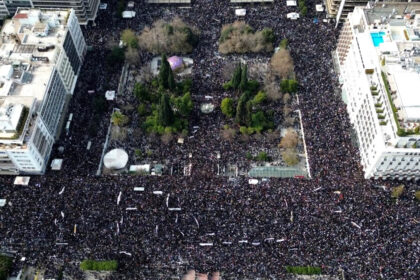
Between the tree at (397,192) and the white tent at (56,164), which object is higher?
the white tent at (56,164)

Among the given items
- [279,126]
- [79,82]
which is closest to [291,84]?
[279,126]

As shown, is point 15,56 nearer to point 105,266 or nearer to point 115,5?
point 115,5

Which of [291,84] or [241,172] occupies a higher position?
[291,84]

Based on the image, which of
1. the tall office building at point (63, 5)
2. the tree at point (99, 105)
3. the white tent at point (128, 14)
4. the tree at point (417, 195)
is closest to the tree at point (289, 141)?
the tree at point (417, 195)

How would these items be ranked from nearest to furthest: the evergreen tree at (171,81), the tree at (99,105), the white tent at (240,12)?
the tree at (99,105)
the evergreen tree at (171,81)
the white tent at (240,12)

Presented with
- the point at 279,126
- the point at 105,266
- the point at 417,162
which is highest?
the point at 279,126

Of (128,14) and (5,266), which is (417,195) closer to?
(5,266)

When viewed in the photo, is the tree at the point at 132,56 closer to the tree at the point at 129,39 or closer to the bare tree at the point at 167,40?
the tree at the point at 129,39

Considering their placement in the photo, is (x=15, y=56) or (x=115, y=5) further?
(x=115, y=5)
